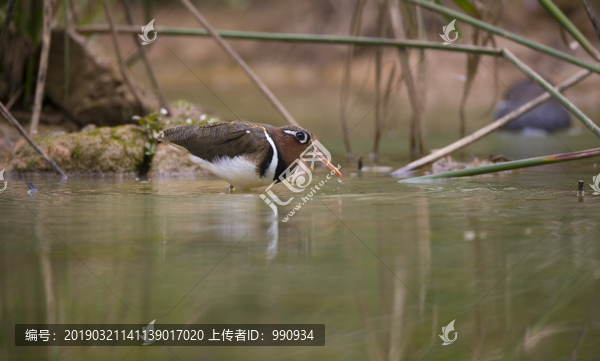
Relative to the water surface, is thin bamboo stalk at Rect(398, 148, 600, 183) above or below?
above

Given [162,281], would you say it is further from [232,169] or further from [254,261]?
[232,169]

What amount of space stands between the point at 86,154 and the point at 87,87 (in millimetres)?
1506

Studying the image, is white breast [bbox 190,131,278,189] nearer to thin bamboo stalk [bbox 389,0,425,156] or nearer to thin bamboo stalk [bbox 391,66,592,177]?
thin bamboo stalk [bbox 391,66,592,177]

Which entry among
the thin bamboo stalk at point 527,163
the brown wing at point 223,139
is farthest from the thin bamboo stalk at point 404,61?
the thin bamboo stalk at point 527,163

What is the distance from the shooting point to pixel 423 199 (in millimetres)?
4320

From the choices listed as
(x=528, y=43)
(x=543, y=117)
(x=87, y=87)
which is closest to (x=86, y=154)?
(x=87, y=87)

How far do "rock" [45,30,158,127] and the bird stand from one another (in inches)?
101

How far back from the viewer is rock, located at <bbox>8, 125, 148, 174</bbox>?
18.8 ft

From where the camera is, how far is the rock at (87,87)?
7.02 m

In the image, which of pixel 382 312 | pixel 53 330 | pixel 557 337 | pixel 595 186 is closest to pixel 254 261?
pixel 382 312

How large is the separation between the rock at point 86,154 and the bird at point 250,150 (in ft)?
4.49

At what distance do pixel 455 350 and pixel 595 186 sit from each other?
2.79 meters

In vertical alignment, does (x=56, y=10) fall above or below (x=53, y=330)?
above

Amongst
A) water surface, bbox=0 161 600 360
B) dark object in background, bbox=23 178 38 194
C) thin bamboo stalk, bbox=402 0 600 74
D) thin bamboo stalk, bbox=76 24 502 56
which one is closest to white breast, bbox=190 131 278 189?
water surface, bbox=0 161 600 360
